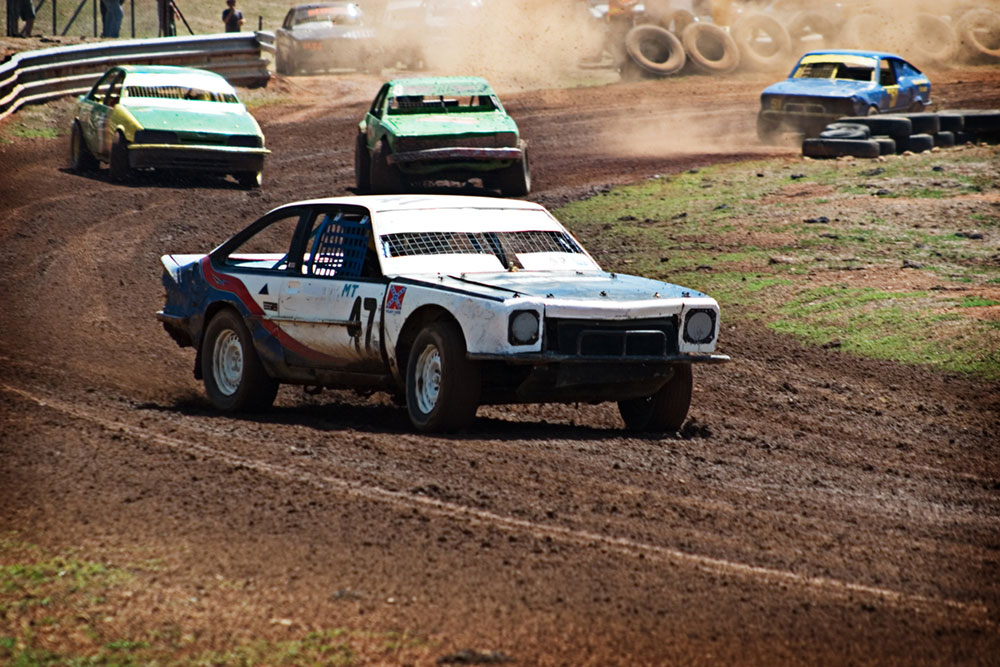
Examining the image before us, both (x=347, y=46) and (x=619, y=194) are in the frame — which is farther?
(x=347, y=46)

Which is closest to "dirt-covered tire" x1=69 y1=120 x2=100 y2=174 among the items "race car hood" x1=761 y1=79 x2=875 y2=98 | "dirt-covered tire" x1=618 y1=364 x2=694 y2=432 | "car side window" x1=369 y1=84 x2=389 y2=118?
"car side window" x1=369 y1=84 x2=389 y2=118

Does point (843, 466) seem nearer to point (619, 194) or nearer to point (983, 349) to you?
point (983, 349)

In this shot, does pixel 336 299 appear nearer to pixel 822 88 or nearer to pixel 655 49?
pixel 822 88

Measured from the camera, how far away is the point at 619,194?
1753 centimetres

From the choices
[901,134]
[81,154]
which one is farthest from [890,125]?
[81,154]

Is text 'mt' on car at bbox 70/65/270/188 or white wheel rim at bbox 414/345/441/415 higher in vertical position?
text 'mt' on car at bbox 70/65/270/188

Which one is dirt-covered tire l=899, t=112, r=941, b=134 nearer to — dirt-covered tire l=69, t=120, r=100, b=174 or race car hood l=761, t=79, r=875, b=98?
race car hood l=761, t=79, r=875, b=98

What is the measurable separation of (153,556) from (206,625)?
2.59 ft

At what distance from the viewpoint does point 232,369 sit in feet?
28.8

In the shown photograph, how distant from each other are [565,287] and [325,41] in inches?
1094

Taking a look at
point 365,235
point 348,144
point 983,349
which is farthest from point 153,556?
point 348,144

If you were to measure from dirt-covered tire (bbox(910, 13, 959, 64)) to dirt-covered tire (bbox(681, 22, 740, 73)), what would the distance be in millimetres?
4431

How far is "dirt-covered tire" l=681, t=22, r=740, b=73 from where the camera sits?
3359cm

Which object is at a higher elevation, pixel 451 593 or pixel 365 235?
pixel 365 235
